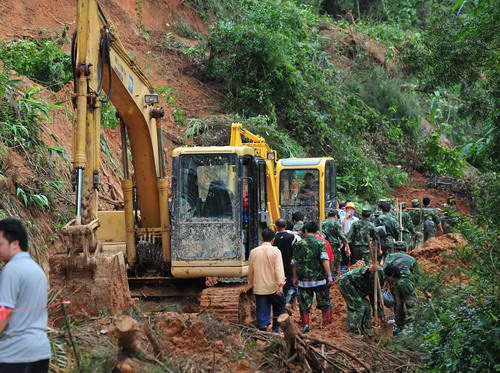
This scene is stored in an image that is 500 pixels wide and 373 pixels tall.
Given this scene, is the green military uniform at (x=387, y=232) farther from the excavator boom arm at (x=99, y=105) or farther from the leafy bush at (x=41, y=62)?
the leafy bush at (x=41, y=62)

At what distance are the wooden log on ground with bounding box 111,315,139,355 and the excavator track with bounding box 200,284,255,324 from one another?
2945 mm

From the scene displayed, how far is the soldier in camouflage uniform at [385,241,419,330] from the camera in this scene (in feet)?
33.7

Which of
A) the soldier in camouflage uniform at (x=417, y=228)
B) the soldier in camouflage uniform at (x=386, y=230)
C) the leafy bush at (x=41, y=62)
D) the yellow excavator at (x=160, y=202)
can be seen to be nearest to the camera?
the yellow excavator at (x=160, y=202)

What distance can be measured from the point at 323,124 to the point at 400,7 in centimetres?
1504

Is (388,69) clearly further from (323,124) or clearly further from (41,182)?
(41,182)

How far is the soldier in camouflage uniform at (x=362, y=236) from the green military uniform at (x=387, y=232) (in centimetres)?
43

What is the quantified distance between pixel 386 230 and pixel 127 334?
31.7ft

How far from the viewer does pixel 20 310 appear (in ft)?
16.6

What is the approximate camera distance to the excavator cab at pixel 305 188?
57.6 feet

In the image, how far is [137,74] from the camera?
10.9 metres

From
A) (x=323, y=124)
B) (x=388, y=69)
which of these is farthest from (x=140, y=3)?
(x=388, y=69)

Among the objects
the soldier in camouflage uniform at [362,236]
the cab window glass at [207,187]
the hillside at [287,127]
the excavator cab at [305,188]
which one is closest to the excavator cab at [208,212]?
the cab window glass at [207,187]

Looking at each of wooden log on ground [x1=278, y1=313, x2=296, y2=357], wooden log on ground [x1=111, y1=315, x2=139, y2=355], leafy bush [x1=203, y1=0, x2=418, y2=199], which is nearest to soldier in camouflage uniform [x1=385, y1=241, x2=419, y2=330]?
wooden log on ground [x1=278, y1=313, x2=296, y2=357]

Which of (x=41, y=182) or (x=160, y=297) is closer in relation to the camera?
Answer: (x=160, y=297)
